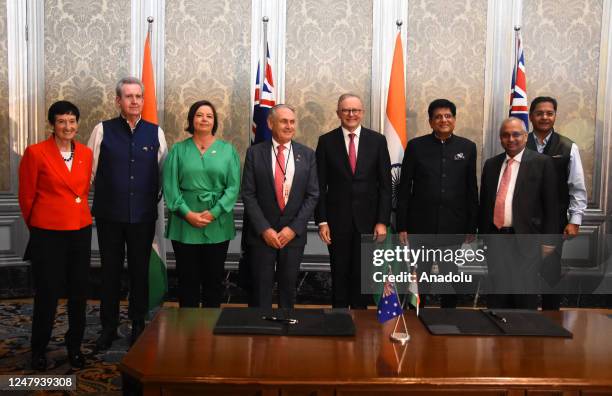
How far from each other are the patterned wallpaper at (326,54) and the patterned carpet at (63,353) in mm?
2103

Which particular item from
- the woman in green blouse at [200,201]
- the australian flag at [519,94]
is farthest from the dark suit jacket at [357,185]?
the australian flag at [519,94]

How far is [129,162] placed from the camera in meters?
2.99

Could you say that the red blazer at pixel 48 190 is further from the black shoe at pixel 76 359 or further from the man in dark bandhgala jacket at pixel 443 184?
the man in dark bandhgala jacket at pixel 443 184

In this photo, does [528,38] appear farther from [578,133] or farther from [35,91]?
[35,91]

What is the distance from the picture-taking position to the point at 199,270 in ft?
10.1

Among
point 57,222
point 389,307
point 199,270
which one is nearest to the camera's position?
point 389,307

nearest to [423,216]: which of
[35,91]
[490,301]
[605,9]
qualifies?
[490,301]

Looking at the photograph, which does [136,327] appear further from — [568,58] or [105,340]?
[568,58]

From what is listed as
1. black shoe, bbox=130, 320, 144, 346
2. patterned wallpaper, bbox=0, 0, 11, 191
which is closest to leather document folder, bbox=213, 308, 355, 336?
black shoe, bbox=130, 320, 144, 346

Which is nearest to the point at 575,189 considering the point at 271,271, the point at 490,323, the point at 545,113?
the point at 545,113

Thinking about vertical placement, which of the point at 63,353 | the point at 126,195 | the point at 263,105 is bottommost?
the point at 63,353

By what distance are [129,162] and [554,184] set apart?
2.21m

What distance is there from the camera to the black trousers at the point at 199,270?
119 inches

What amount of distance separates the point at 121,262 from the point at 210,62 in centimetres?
192
